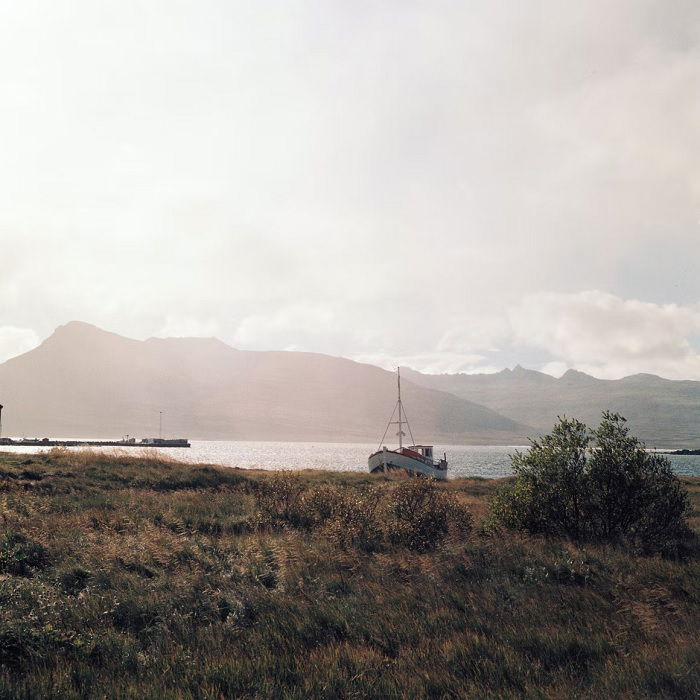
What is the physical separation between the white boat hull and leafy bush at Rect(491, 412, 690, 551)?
138 feet

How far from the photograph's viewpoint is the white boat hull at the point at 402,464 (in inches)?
2298

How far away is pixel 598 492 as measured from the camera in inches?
596

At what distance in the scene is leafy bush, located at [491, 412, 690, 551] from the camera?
1438 centimetres

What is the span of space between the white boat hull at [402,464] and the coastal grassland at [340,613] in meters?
44.2

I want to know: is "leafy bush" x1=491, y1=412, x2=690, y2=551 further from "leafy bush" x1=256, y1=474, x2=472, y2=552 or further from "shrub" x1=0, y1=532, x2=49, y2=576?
"shrub" x1=0, y1=532, x2=49, y2=576

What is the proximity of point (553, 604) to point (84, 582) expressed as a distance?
316 inches

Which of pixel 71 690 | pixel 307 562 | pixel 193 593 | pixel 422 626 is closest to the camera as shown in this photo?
pixel 71 690

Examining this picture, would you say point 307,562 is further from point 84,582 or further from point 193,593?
point 84,582

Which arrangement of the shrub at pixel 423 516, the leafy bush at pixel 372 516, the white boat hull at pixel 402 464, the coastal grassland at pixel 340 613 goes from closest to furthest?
the coastal grassland at pixel 340 613 < the leafy bush at pixel 372 516 < the shrub at pixel 423 516 < the white boat hull at pixel 402 464

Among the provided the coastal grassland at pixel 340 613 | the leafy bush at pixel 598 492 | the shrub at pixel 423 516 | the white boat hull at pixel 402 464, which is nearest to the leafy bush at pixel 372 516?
the shrub at pixel 423 516

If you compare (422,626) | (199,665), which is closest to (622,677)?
(422,626)

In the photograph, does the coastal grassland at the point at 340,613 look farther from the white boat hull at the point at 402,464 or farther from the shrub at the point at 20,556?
the white boat hull at the point at 402,464

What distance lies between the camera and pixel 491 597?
8305 mm

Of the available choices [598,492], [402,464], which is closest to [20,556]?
[598,492]
